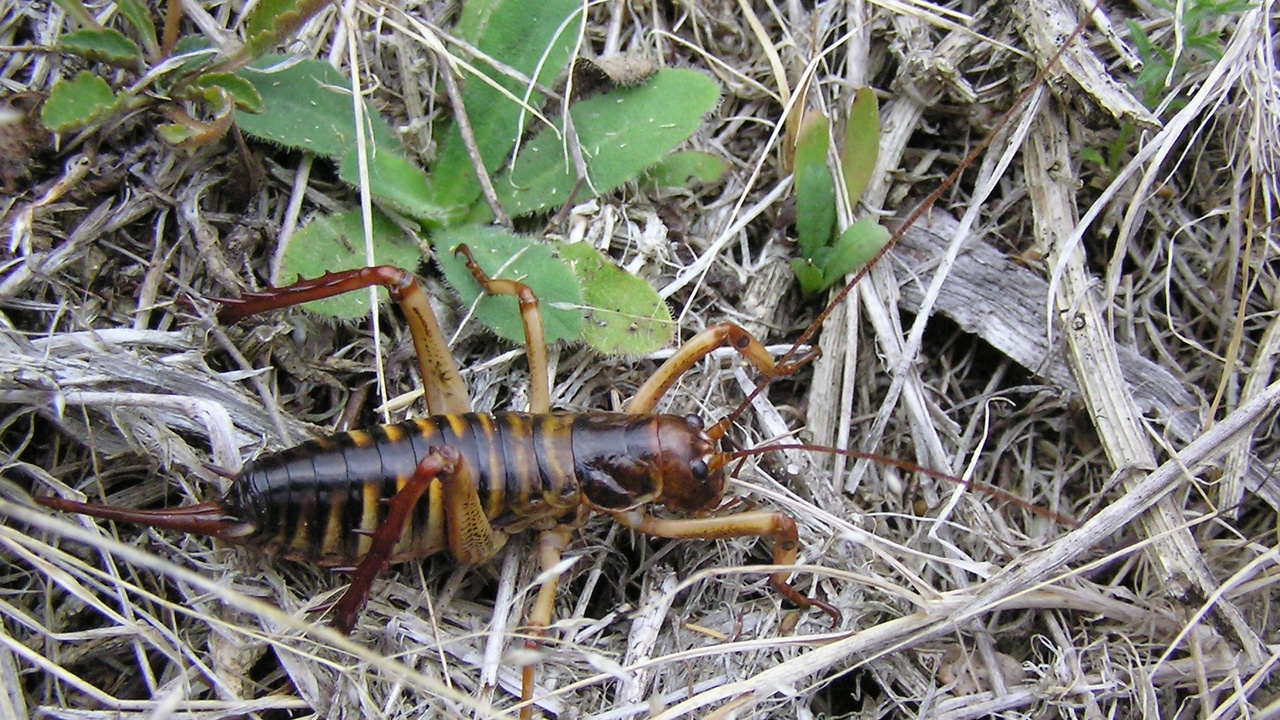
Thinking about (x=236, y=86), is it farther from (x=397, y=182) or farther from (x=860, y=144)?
(x=860, y=144)

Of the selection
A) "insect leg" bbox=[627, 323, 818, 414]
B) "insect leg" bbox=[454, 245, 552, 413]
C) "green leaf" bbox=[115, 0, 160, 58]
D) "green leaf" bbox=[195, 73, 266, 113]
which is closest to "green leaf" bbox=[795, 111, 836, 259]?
"insect leg" bbox=[627, 323, 818, 414]

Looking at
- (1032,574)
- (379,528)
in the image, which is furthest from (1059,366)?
(379,528)

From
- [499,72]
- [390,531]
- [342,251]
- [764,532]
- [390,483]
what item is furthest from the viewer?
[499,72]

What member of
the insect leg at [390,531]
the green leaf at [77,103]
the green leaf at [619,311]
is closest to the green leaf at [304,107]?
the green leaf at [77,103]

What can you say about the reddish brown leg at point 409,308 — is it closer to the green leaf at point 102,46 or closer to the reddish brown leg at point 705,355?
the reddish brown leg at point 705,355

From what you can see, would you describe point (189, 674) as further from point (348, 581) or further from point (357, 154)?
point (357, 154)

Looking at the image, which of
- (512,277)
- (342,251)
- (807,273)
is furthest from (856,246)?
(342,251)
